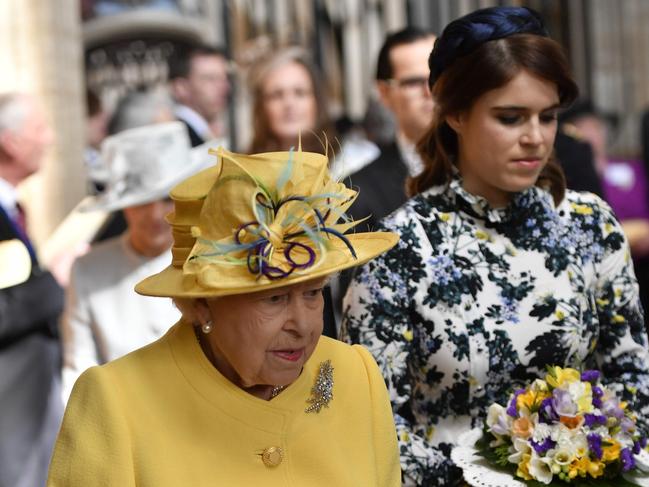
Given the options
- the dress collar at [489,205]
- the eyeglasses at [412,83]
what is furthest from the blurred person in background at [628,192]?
the dress collar at [489,205]

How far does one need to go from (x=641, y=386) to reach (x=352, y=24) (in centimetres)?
1450

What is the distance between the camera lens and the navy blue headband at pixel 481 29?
3.05 meters

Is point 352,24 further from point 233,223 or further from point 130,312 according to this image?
point 233,223

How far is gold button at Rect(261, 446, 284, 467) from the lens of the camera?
242 centimetres

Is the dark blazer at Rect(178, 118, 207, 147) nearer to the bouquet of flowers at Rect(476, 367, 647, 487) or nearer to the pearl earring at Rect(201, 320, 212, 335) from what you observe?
the bouquet of flowers at Rect(476, 367, 647, 487)

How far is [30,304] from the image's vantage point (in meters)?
4.50

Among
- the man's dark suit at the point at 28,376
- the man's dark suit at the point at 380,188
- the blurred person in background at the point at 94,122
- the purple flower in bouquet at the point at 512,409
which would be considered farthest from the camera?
the blurred person in background at the point at 94,122

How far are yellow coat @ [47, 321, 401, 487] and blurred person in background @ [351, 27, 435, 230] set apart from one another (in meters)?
2.19

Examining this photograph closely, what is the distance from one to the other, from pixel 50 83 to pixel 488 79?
5282mm

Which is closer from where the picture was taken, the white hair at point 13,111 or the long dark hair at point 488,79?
the long dark hair at point 488,79

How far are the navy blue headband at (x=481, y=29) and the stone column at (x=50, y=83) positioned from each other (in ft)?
15.1

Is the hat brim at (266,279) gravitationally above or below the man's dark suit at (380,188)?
above

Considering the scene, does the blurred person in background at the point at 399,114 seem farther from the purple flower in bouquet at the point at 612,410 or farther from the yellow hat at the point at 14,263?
the purple flower in bouquet at the point at 612,410

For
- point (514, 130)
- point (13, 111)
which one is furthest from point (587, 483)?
point (13, 111)
